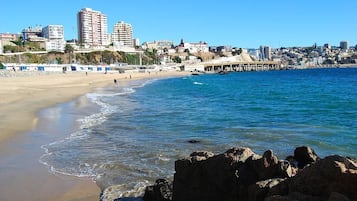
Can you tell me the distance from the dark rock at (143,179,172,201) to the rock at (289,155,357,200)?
Result: 279 cm

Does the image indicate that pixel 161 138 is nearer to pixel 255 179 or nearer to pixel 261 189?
pixel 255 179

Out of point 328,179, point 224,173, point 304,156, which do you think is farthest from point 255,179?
point 304,156

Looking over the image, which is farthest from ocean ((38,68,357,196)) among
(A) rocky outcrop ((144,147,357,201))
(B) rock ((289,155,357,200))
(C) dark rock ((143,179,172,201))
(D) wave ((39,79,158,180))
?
(B) rock ((289,155,357,200))

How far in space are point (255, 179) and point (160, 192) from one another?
1.97m

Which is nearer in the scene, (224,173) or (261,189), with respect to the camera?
(261,189)

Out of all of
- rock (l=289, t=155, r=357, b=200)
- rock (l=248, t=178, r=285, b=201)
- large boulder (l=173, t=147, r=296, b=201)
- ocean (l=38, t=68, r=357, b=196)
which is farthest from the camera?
ocean (l=38, t=68, r=357, b=196)

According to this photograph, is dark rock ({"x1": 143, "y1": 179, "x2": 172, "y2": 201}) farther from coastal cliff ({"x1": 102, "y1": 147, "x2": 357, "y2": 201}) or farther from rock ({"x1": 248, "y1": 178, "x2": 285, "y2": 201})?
rock ({"x1": 248, "y1": 178, "x2": 285, "y2": 201})

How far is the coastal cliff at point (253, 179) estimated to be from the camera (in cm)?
489

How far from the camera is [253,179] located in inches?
251

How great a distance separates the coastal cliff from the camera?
4.89 metres

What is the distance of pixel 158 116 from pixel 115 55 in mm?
168552

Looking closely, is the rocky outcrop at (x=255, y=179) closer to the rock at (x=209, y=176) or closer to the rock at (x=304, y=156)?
the rock at (x=209, y=176)

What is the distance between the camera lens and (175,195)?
23.1 feet

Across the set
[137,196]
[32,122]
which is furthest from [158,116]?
[137,196]
